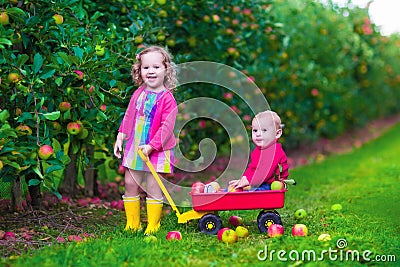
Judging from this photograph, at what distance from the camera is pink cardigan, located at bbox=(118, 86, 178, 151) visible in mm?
4109

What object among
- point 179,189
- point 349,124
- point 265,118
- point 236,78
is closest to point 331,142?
point 349,124

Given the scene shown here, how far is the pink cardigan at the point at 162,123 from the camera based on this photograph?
411 cm

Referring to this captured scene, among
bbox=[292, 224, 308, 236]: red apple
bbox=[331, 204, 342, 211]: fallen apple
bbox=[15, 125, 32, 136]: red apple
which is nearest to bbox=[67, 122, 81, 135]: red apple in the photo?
bbox=[15, 125, 32, 136]: red apple

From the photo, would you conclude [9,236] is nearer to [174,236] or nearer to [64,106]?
[64,106]

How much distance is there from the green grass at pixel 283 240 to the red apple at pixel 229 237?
39 millimetres

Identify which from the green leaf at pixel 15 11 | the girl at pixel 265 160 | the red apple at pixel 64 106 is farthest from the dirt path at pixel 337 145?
the green leaf at pixel 15 11

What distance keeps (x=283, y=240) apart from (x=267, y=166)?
0.60 meters

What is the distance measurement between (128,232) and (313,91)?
18.3 feet

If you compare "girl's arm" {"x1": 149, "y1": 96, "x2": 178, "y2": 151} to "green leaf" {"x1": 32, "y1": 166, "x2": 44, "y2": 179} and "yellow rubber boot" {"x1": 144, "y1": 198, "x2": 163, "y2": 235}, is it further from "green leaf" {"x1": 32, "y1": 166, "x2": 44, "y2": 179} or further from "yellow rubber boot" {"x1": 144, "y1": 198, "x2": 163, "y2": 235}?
"green leaf" {"x1": 32, "y1": 166, "x2": 44, "y2": 179}

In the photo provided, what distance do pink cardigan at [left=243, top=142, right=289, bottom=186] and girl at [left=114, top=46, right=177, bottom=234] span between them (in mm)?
589

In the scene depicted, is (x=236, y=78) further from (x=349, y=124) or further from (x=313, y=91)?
(x=349, y=124)

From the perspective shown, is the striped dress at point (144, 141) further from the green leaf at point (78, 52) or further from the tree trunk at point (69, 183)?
the tree trunk at point (69, 183)

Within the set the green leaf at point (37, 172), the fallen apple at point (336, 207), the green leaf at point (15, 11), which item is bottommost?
the fallen apple at point (336, 207)

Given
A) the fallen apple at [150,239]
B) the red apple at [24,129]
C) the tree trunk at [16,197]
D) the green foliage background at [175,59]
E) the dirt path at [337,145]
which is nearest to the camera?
the fallen apple at [150,239]
